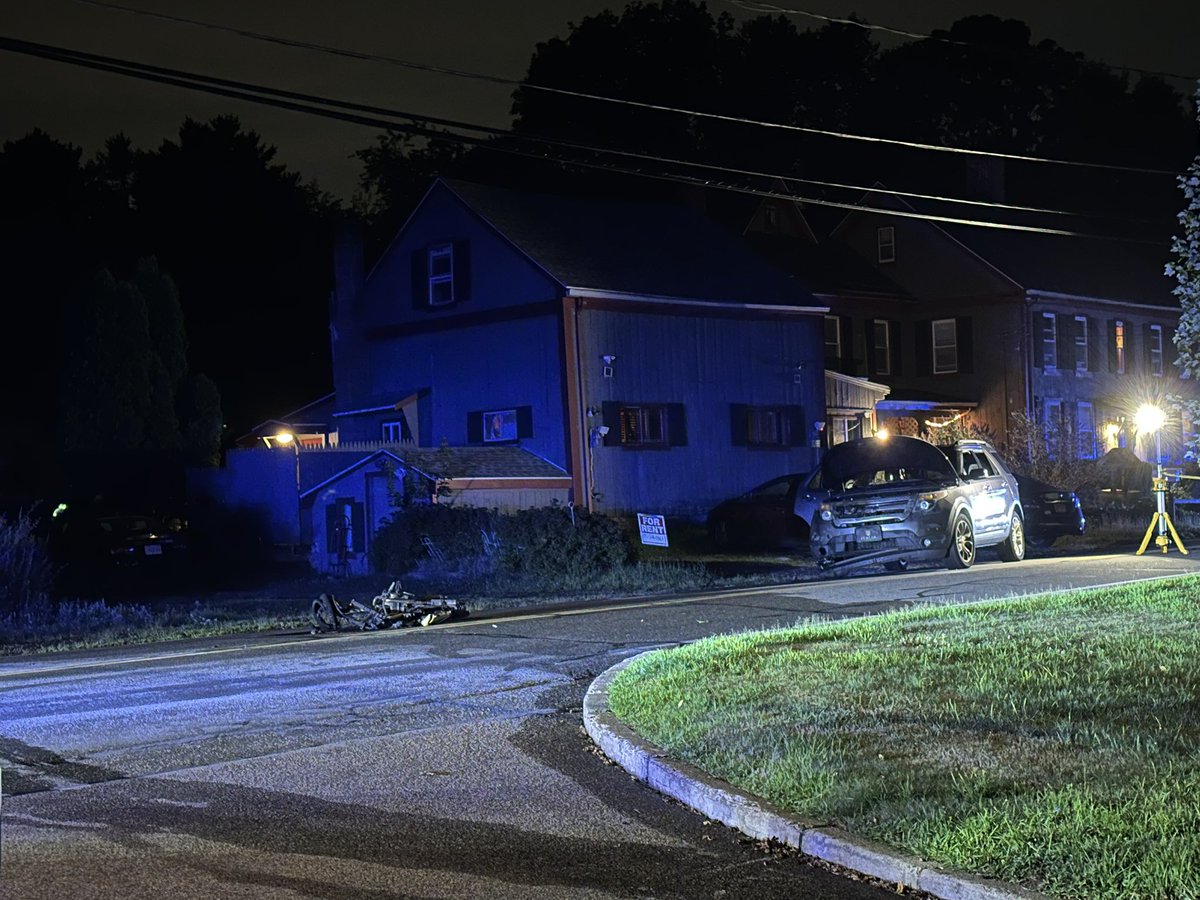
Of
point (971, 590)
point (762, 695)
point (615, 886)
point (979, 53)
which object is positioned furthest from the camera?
point (979, 53)

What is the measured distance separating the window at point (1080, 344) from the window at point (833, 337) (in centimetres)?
861

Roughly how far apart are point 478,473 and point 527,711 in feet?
67.1

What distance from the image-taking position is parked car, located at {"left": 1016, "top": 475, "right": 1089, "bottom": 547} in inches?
1125

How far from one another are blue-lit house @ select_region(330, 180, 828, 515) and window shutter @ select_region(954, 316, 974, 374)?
10.4 meters

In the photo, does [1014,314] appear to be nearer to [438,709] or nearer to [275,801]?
[438,709]

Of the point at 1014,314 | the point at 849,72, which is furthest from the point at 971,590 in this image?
the point at 849,72

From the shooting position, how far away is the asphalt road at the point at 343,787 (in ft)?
21.8

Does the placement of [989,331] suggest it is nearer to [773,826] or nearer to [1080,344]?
[1080,344]

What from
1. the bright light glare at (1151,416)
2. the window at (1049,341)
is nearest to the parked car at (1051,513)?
the bright light glare at (1151,416)

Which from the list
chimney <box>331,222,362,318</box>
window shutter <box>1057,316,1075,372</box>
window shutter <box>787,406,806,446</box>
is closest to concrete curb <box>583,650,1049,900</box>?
window shutter <box>787,406,806,446</box>

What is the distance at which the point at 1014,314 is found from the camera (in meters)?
47.2

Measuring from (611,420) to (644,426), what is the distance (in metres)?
1.06

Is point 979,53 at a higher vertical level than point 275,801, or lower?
higher

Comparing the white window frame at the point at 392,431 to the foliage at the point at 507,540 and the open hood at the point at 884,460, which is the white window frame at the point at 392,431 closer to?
the foliage at the point at 507,540
